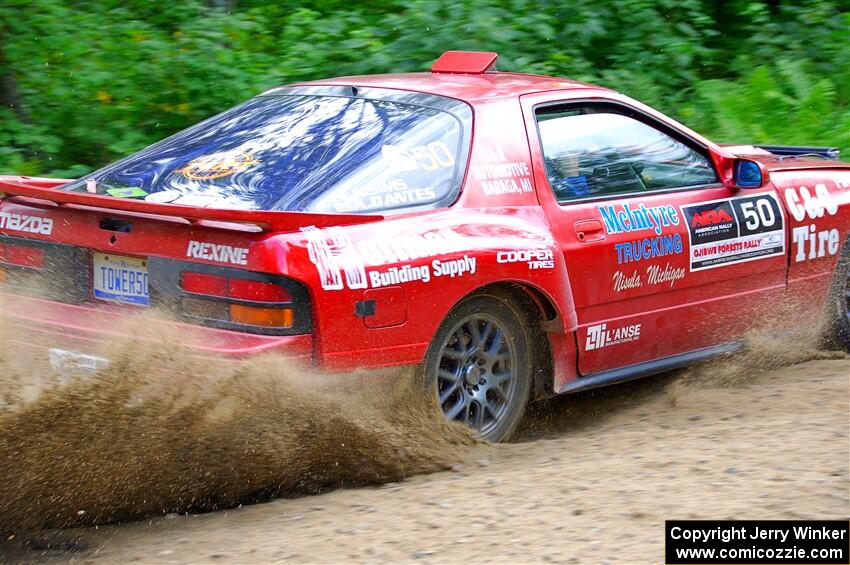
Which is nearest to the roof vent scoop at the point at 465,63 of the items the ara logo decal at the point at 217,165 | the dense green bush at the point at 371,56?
the ara logo decal at the point at 217,165

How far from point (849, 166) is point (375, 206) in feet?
11.0

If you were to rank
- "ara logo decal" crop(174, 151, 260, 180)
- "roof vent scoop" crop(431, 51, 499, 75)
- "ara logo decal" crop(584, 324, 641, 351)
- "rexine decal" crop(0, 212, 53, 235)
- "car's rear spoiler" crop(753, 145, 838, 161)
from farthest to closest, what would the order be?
1. "car's rear spoiler" crop(753, 145, 838, 161)
2. "roof vent scoop" crop(431, 51, 499, 75)
3. "ara logo decal" crop(584, 324, 641, 351)
4. "ara logo decal" crop(174, 151, 260, 180)
5. "rexine decal" crop(0, 212, 53, 235)

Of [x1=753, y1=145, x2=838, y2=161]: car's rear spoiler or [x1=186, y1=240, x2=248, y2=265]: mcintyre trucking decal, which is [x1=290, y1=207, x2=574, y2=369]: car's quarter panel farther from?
[x1=753, y1=145, x2=838, y2=161]: car's rear spoiler

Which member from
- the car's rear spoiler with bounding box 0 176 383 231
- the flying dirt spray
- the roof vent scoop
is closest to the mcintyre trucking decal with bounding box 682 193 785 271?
the roof vent scoop

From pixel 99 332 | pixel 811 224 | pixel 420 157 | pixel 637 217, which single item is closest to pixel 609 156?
pixel 637 217

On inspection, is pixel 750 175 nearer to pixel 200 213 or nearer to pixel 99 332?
pixel 200 213

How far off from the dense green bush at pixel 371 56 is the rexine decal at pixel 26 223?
10.4ft

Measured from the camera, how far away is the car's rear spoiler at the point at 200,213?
13.3 feet

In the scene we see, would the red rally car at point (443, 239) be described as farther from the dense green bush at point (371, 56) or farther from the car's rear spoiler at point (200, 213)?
the dense green bush at point (371, 56)

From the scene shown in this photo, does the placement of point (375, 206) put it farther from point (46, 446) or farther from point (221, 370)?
point (46, 446)

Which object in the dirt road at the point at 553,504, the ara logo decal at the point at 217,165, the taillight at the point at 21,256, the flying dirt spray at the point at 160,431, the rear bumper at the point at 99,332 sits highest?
the ara logo decal at the point at 217,165

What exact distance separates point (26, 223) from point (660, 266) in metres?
2.88

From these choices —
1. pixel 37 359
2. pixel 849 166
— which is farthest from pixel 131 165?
pixel 849 166

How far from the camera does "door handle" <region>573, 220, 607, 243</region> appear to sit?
5120 mm
